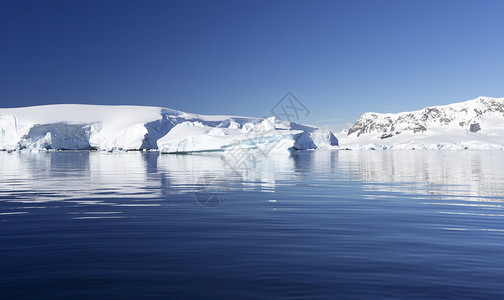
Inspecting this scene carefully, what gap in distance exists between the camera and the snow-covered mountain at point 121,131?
49.3 m

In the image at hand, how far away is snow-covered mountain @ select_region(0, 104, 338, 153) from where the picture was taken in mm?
49344

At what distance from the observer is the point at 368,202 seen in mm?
9109

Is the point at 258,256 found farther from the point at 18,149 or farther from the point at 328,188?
the point at 18,149

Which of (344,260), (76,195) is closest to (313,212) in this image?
(344,260)

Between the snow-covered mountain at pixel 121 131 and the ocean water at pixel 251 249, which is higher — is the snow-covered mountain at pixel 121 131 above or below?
above

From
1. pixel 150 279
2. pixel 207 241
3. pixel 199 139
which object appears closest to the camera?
pixel 150 279

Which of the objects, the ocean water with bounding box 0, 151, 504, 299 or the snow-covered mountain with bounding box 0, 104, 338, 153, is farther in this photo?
the snow-covered mountain with bounding box 0, 104, 338, 153

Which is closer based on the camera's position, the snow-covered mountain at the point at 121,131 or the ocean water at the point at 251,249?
the ocean water at the point at 251,249

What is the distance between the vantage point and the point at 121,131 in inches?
3693

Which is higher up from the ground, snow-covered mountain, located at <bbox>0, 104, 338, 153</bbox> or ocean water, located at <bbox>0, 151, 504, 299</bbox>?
snow-covered mountain, located at <bbox>0, 104, 338, 153</bbox>

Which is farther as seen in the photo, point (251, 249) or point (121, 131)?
point (121, 131)

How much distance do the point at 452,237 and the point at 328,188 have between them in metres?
6.79

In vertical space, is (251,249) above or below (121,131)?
below

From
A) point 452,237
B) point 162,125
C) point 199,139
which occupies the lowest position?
point 452,237
